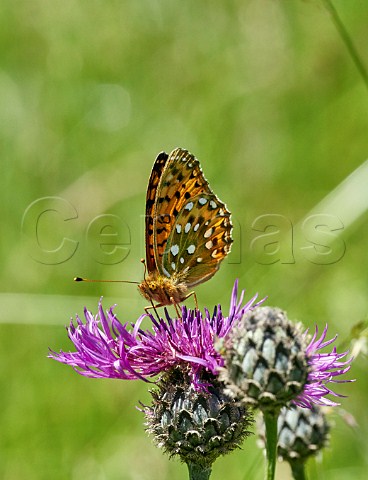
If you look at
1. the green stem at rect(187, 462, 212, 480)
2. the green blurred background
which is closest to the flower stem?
the green stem at rect(187, 462, 212, 480)

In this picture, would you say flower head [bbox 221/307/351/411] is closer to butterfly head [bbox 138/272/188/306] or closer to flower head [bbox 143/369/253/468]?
flower head [bbox 143/369/253/468]

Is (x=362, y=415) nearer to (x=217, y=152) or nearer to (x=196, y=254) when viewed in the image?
(x=196, y=254)

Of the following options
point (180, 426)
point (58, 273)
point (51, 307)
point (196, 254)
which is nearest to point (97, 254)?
point (58, 273)

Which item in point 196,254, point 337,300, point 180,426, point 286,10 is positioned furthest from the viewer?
point 286,10

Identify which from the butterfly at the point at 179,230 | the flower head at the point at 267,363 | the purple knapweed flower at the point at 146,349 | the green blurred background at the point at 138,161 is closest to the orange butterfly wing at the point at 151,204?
the butterfly at the point at 179,230

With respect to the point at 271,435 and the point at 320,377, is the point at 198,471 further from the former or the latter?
the point at 320,377

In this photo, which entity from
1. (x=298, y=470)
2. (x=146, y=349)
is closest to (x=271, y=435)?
(x=146, y=349)

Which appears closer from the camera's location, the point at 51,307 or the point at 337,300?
the point at 51,307

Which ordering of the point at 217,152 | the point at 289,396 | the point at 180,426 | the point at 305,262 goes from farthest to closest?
the point at 217,152 → the point at 305,262 → the point at 180,426 → the point at 289,396
